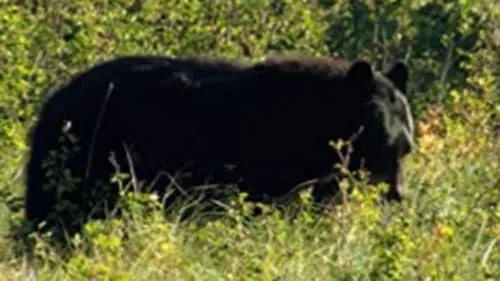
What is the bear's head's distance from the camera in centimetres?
889

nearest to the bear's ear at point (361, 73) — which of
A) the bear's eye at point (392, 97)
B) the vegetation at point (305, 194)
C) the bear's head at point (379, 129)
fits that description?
the bear's head at point (379, 129)

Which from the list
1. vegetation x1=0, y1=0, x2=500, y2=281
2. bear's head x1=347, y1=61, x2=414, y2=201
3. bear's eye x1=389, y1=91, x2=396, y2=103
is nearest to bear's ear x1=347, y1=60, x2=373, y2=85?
bear's head x1=347, y1=61, x2=414, y2=201

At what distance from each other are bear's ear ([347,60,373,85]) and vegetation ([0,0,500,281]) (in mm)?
659

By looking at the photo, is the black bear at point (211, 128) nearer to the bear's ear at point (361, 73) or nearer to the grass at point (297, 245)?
the bear's ear at point (361, 73)

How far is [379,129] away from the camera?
8914mm

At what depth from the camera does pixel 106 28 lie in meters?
12.4

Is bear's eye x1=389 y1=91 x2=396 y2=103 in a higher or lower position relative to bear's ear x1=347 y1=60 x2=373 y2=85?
lower

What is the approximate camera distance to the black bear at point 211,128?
8539 mm

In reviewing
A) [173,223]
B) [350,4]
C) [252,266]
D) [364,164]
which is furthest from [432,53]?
[252,266]

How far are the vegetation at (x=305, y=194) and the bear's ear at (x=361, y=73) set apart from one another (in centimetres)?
66

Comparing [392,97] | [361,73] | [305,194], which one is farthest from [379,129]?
[305,194]

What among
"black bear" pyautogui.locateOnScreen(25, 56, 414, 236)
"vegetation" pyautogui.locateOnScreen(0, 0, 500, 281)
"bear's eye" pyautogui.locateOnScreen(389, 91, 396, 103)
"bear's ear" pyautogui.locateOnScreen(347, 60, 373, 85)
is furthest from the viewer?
"bear's eye" pyautogui.locateOnScreen(389, 91, 396, 103)

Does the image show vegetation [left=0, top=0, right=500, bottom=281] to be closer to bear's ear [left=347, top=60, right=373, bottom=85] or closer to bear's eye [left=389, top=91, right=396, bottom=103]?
bear's eye [left=389, top=91, right=396, bottom=103]

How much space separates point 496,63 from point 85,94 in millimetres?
5201
